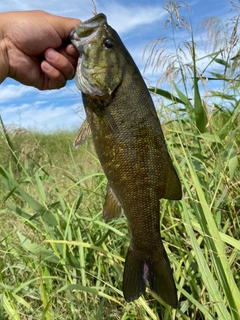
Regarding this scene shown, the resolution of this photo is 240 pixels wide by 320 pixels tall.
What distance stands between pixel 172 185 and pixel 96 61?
A: 54 cm

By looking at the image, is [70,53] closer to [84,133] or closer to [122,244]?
[84,133]

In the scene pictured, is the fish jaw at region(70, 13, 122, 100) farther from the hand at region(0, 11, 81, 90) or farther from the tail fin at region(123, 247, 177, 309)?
the tail fin at region(123, 247, 177, 309)

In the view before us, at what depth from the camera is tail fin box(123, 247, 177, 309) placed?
47.6 inches

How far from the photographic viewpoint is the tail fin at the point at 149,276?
1209mm

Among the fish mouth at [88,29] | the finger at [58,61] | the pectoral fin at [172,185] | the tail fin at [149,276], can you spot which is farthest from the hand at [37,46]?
the tail fin at [149,276]

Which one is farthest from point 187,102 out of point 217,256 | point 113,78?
point 217,256

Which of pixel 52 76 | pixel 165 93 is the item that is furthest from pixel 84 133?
pixel 165 93

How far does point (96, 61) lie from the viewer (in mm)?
1323

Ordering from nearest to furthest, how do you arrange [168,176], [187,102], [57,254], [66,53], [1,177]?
[168,176] < [66,53] < [57,254] < [1,177] < [187,102]

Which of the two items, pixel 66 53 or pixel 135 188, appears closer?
pixel 135 188

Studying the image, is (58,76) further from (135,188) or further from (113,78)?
(135,188)

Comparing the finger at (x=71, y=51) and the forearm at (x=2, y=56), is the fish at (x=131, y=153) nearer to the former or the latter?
the finger at (x=71, y=51)

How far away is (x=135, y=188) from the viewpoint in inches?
49.4

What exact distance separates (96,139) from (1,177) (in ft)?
2.91
